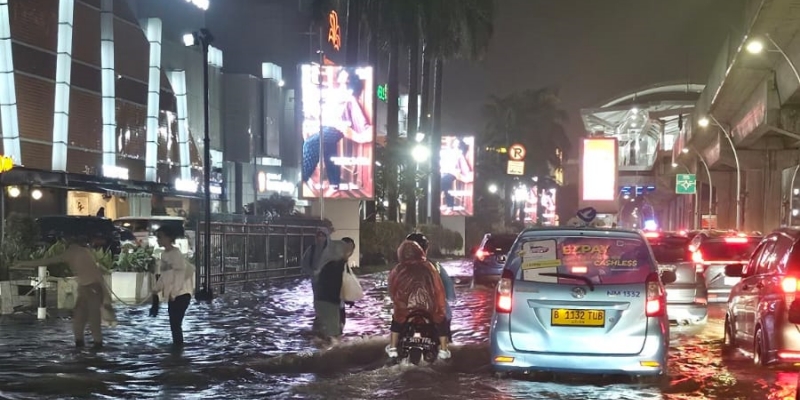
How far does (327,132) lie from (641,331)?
1914cm

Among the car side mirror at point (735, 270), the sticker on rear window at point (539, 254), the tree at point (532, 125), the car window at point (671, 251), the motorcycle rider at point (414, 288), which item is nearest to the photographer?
the sticker on rear window at point (539, 254)

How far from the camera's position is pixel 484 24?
4931 centimetres

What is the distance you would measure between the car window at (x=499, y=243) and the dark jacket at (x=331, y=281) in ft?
35.2

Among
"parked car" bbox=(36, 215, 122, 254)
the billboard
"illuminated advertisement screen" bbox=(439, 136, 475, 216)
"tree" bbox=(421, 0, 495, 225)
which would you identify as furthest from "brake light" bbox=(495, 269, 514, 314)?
the billboard

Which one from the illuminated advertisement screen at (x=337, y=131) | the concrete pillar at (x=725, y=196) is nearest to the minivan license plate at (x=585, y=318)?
the illuminated advertisement screen at (x=337, y=131)

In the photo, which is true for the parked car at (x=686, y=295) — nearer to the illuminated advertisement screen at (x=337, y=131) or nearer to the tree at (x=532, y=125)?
the illuminated advertisement screen at (x=337, y=131)

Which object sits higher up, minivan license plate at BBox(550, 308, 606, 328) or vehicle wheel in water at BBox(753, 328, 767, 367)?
minivan license plate at BBox(550, 308, 606, 328)

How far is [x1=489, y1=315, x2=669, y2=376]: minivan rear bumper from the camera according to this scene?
9117 millimetres

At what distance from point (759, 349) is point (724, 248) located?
9753 millimetres

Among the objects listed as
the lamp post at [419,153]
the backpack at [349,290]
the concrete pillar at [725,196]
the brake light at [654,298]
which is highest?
the lamp post at [419,153]

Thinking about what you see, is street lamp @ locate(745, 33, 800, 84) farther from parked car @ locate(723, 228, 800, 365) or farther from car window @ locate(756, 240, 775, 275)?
car window @ locate(756, 240, 775, 275)

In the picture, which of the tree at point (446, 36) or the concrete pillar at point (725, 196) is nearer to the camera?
the tree at point (446, 36)

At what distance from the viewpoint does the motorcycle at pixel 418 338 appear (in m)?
10.5

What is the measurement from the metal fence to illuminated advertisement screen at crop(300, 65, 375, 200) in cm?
163
